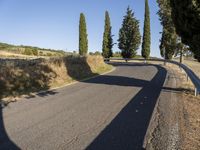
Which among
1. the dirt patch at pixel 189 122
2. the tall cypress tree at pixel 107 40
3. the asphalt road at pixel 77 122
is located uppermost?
the tall cypress tree at pixel 107 40

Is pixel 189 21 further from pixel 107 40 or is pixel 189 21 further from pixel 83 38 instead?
pixel 107 40

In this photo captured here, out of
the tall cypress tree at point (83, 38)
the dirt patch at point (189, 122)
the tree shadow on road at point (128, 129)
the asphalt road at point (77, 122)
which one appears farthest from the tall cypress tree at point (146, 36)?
the tree shadow on road at point (128, 129)

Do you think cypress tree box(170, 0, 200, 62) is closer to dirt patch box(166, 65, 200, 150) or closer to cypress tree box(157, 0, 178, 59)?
dirt patch box(166, 65, 200, 150)

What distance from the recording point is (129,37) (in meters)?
61.9

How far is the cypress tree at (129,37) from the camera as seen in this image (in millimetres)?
61375

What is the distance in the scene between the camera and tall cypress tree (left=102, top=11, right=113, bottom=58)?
2584 inches

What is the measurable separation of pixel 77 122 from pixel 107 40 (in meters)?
59.1

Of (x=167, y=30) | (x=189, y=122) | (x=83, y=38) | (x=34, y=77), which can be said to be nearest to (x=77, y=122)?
(x=189, y=122)

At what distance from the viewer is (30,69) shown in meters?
17.4

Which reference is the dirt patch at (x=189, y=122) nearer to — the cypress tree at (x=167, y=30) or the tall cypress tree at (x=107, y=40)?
the cypress tree at (x=167, y=30)

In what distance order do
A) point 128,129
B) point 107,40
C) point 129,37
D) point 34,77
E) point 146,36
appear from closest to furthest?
point 128,129 < point 34,77 < point 146,36 < point 129,37 < point 107,40

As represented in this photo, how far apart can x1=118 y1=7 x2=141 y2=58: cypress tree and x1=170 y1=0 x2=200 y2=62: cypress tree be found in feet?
156

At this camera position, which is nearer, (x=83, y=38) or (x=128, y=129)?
(x=128, y=129)

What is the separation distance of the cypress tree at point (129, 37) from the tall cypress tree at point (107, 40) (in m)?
4.04
